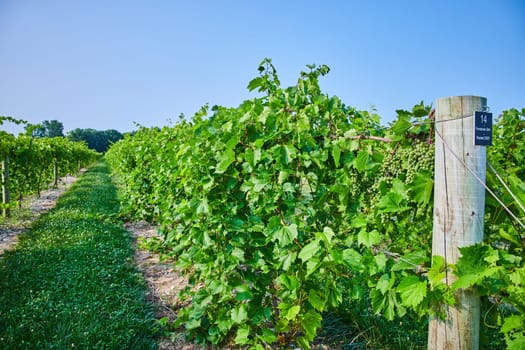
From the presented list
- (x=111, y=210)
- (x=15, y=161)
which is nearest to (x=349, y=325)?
(x=111, y=210)

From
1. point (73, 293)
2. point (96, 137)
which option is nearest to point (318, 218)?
point (73, 293)

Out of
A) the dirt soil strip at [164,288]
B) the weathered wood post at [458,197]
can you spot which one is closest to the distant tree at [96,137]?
the dirt soil strip at [164,288]

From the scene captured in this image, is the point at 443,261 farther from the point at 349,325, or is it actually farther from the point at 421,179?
the point at 349,325

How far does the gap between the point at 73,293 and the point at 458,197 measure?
3.83 m

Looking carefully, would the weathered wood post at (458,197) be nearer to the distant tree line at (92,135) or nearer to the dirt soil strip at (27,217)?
the dirt soil strip at (27,217)

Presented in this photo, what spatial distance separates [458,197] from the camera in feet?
5.11

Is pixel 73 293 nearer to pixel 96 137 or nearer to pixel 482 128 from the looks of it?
pixel 482 128

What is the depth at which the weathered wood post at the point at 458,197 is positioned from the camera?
1544 mm

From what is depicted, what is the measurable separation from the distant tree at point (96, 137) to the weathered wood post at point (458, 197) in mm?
98600

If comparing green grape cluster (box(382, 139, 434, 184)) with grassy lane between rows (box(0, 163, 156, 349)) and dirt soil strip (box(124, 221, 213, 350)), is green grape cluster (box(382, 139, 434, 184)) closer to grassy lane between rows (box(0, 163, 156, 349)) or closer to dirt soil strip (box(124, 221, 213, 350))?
dirt soil strip (box(124, 221, 213, 350))

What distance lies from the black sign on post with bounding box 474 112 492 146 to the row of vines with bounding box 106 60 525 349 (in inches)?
7.7

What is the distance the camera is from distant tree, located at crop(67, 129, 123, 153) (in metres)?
92.2

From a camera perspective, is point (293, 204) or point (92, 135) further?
point (92, 135)

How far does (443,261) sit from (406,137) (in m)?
0.63
